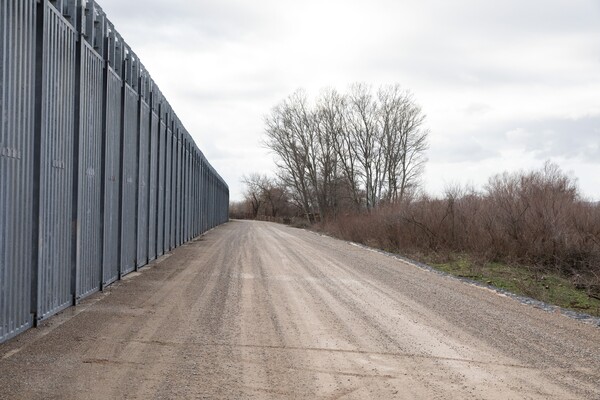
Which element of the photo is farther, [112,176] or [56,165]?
[112,176]

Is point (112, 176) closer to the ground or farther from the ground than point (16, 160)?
farther from the ground

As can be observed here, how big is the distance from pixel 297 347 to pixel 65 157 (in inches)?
170

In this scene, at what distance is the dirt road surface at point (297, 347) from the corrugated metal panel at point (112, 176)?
78 cm

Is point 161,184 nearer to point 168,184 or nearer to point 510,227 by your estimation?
point 168,184

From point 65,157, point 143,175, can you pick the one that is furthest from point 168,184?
point 65,157

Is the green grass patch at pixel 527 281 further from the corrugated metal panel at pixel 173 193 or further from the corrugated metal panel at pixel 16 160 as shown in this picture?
the corrugated metal panel at pixel 16 160

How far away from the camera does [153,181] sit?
1708cm

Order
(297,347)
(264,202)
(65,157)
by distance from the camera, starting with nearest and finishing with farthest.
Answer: (297,347), (65,157), (264,202)

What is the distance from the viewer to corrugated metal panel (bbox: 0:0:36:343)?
20.9 feet

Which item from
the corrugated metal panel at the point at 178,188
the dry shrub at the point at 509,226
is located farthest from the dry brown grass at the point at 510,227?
the corrugated metal panel at the point at 178,188

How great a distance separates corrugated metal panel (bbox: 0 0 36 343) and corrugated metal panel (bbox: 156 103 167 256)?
11.0 meters

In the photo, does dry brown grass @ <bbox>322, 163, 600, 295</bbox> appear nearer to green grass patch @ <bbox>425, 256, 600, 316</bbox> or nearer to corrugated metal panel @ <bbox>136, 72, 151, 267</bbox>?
green grass patch @ <bbox>425, 256, 600, 316</bbox>

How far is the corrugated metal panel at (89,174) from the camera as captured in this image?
9344 millimetres

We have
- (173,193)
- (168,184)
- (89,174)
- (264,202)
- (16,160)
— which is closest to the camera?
(16,160)
